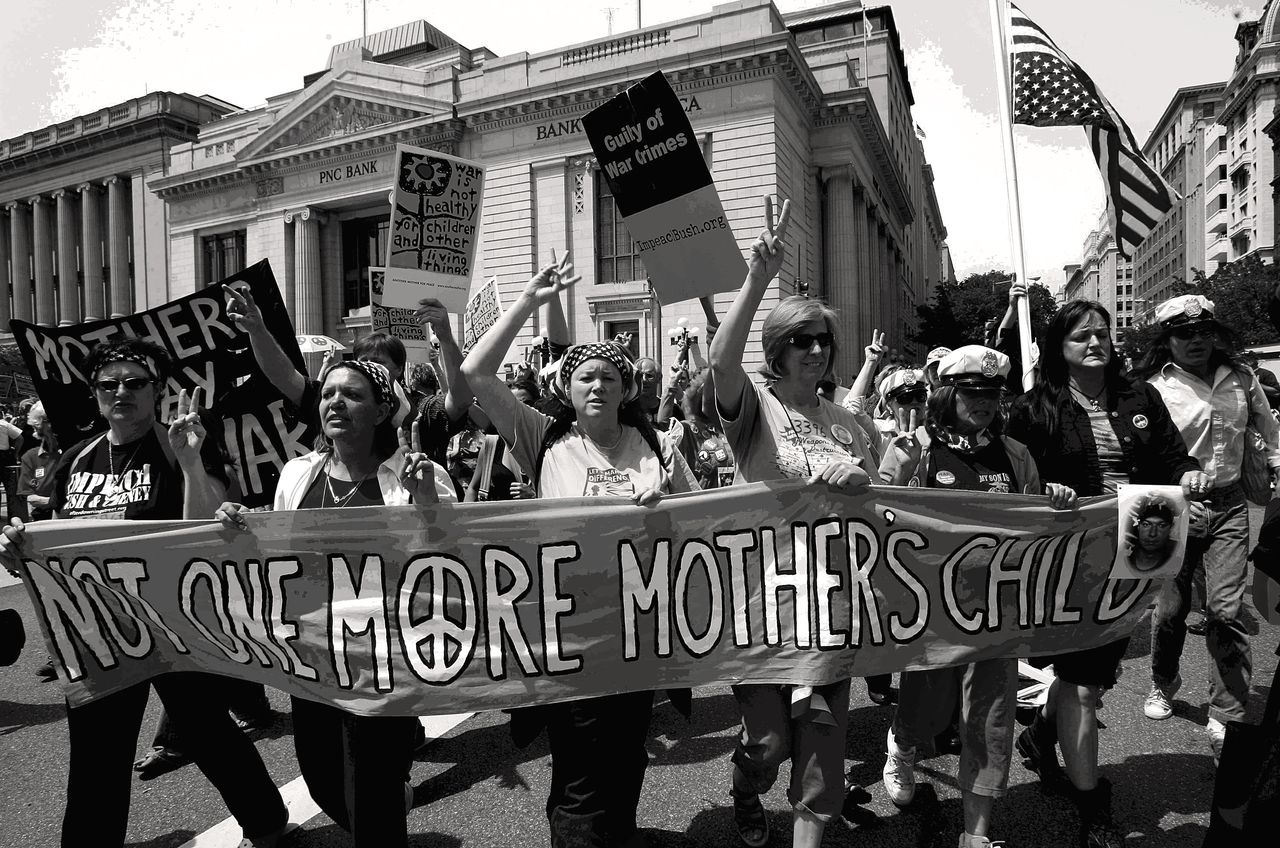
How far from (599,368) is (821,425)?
0.83 metres

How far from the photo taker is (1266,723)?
1.91 m

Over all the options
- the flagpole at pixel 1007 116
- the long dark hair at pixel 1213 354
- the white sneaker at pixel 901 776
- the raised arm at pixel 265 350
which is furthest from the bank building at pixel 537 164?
the white sneaker at pixel 901 776

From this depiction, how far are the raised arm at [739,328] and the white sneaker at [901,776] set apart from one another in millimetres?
1631

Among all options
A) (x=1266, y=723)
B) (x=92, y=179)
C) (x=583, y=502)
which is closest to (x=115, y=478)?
(x=583, y=502)

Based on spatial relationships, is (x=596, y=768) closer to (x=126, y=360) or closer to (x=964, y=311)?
(x=126, y=360)

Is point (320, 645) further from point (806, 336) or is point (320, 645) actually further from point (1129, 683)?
point (1129, 683)

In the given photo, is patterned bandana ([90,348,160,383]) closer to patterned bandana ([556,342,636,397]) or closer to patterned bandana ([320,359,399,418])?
patterned bandana ([320,359,399,418])

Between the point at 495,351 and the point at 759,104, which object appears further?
the point at 759,104

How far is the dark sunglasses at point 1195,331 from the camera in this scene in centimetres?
396

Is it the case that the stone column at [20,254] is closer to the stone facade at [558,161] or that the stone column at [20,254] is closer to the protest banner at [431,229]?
the stone facade at [558,161]

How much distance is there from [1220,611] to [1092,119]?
501 cm

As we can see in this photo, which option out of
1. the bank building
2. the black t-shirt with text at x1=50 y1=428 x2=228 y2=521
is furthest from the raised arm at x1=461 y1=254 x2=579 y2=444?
the bank building

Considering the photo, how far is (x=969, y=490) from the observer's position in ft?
9.89

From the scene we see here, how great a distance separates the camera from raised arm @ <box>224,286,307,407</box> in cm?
380
